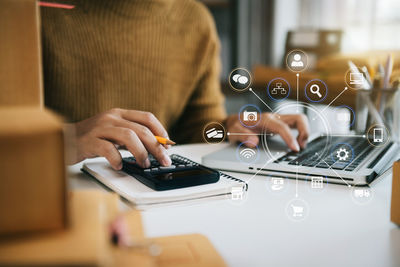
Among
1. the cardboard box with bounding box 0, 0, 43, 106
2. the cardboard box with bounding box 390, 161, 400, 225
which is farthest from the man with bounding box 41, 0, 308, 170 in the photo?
the cardboard box with bounding box 0, 0, 43, 106

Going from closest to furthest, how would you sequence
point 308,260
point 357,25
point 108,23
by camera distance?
point 308,260
point 108,23
point 357,25

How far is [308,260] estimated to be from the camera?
335 millimetres

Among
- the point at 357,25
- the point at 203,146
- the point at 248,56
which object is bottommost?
the point at 203,146

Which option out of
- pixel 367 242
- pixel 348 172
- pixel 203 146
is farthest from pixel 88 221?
pixel 203 146

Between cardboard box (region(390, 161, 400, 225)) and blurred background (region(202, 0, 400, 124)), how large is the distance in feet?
4.53

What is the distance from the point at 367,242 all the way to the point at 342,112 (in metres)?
0.46

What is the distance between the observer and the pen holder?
74 cm

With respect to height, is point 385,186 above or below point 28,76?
below

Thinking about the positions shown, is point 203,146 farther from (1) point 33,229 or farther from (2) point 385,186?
(1) point 33,229

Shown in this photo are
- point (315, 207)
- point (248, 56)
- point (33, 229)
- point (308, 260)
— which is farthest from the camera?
point (248, 56)

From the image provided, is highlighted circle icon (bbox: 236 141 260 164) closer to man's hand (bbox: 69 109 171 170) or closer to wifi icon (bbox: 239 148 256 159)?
wifi icon (bbox: 239 148 256 159)
